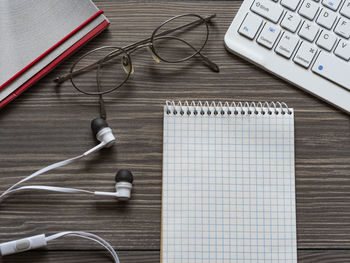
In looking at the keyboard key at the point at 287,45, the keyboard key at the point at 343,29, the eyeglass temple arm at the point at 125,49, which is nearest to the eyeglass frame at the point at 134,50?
the eyeglass temple arm at the point at 125,49

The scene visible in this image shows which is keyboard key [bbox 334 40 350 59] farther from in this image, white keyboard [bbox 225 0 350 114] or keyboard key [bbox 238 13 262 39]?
keyboard key [bbox 238 13 262 39]

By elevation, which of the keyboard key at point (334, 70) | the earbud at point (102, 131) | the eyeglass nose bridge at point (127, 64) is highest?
the keyboard key at point (334, 70)

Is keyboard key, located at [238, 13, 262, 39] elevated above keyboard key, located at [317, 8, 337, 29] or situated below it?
below

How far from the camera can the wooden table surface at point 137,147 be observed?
724 mm

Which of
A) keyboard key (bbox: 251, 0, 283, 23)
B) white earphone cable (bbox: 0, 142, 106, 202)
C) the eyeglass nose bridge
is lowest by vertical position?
white earphone cable (bbox: 0, 142, 106, 202)

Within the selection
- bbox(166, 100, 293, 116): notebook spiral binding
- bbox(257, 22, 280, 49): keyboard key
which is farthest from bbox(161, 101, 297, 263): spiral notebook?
bbox(257, 22, 280, 49): keyboard key

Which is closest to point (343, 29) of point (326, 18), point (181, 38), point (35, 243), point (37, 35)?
point (326, 18)

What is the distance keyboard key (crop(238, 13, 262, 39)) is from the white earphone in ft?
0.95

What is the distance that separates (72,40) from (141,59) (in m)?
0.12

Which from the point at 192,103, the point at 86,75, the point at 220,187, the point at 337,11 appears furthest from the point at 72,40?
the point at 337,11

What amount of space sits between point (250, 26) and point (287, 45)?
7 cm

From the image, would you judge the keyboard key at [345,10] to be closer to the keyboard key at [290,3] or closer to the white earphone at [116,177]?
the keyboard key at [290,3]

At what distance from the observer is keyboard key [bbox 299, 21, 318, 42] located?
2.46 ft

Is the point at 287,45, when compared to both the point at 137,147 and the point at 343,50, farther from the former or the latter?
the point at 137,147
